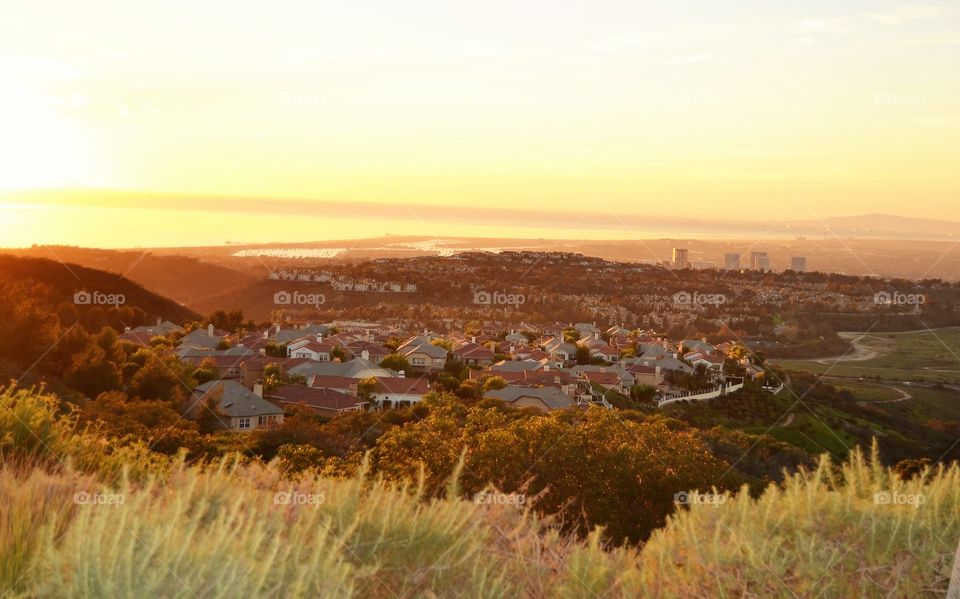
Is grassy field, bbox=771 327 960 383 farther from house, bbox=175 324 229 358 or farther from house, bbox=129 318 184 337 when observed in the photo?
house, bbox=129 318 184 337

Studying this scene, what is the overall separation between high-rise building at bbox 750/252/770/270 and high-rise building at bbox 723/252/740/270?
150 centimetres

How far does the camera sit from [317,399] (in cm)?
2833

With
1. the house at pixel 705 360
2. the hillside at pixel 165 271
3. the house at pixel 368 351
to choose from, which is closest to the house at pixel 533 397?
the house at pixel 368 351

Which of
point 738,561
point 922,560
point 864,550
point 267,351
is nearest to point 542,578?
point 738,561

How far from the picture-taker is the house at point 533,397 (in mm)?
29406

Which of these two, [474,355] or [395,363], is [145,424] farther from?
[474,355]

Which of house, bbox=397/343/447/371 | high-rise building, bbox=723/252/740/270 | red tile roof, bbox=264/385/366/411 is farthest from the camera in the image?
high-rise building, bbox=723/252/740/270

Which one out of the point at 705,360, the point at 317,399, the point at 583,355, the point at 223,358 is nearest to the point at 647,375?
the point at 583,355

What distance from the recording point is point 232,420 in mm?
23297

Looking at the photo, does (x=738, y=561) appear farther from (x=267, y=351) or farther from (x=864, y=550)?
(x=267, y=351)

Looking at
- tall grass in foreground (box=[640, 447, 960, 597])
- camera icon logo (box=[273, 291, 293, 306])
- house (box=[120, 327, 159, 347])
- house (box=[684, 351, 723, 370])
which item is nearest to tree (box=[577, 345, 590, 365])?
house (box=[684, 351, 723, 370])

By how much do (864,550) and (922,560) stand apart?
0.42m

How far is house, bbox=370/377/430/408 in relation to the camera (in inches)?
1167

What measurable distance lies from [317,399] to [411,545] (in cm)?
2361
